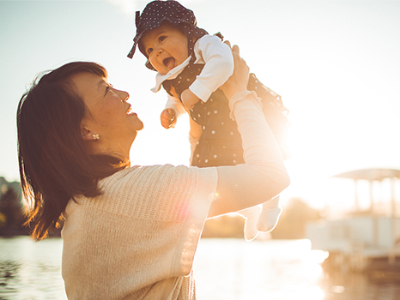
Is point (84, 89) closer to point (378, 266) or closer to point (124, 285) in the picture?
point (124, 285)

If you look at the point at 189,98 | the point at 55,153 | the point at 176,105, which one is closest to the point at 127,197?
the point at 55,153

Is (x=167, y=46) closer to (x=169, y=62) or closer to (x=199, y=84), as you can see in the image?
(x=169, y=62)

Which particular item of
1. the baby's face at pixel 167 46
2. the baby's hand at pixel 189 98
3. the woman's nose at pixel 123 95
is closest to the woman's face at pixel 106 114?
the woman's nose at pixel 123 95

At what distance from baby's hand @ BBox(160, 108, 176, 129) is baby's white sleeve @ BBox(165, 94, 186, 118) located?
28 mm

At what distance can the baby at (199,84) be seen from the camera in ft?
4.82

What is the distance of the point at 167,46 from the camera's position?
5.76 feet

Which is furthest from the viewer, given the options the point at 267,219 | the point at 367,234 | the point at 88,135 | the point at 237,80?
the point at 367,234

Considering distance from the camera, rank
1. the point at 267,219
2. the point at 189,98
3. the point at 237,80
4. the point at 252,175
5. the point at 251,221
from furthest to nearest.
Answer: the point at 251,221 < the point at 267,219 < the point at 189,98 < the point at 237,80 < the point at 252,175

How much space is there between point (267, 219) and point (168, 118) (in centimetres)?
73

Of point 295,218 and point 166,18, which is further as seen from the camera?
point 295,218

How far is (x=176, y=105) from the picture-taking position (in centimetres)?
194

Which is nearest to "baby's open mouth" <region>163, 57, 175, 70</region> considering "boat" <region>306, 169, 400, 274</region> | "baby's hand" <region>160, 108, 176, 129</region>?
"baby's hand" <region>160, 108, 176, 129</region>

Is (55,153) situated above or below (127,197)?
above

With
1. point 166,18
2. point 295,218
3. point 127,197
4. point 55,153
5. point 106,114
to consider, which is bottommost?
point 295,218
